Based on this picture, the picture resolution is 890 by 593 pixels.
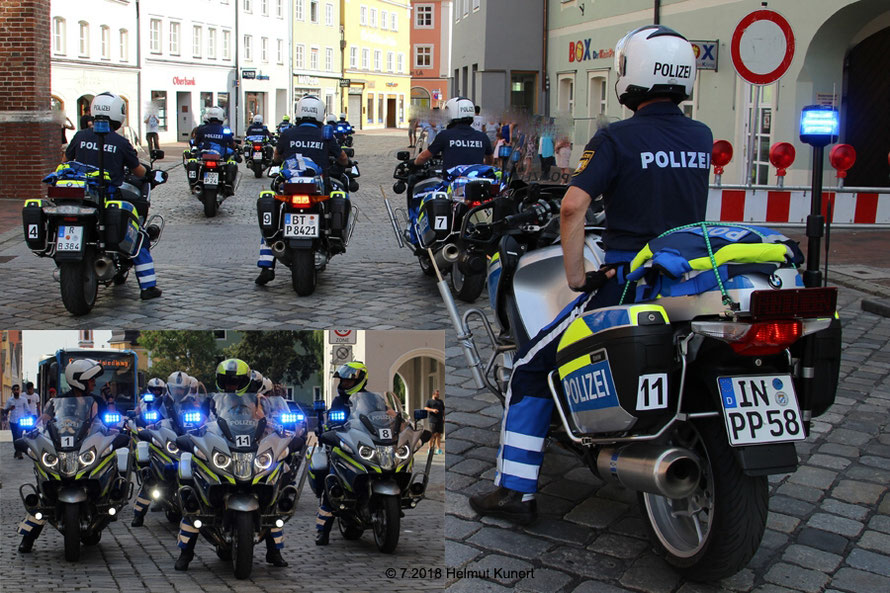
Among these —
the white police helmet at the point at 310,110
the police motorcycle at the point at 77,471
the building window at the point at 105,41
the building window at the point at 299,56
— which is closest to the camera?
the police motorcycle at the point at 77,471

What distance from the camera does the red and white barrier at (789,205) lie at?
13852mm

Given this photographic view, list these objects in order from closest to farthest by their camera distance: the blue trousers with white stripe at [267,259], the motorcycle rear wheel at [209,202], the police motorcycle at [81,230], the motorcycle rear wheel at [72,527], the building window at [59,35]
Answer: the motorcycle rear wheel at [72,527]
the police motorcycle at [81,230]
the blue trousers with white stripe at [267,259]
the motorcycle rear wheel at [209,202]
the building window at [59,35]

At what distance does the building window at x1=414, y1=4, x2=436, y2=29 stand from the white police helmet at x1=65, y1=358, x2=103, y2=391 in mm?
92362

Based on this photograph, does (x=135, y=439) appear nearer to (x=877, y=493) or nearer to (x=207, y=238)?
(x=877, y=493)

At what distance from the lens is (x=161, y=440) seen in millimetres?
3805

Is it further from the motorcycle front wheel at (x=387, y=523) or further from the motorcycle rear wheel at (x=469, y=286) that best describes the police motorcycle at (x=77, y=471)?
the motorcycle rear wheel at (x=469, y=286)

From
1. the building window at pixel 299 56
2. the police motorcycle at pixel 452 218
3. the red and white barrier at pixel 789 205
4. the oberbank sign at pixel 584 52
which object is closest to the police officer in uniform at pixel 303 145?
the police motorcycle at pixel 452 218

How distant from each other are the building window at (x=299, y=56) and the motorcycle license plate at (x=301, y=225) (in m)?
56.6

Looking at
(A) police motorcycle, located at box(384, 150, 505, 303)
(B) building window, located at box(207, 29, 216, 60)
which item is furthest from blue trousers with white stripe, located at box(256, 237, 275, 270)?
(B) building window, located at box(207, 29, 216, 60)

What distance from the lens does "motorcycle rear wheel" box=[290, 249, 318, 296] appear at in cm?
955

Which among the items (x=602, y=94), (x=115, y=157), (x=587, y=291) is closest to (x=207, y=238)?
(x=115, y=157)

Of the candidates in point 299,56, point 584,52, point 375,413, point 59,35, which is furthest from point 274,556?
point 299,56

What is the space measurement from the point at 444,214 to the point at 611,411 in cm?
614

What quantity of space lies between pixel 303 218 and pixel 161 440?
568cm
